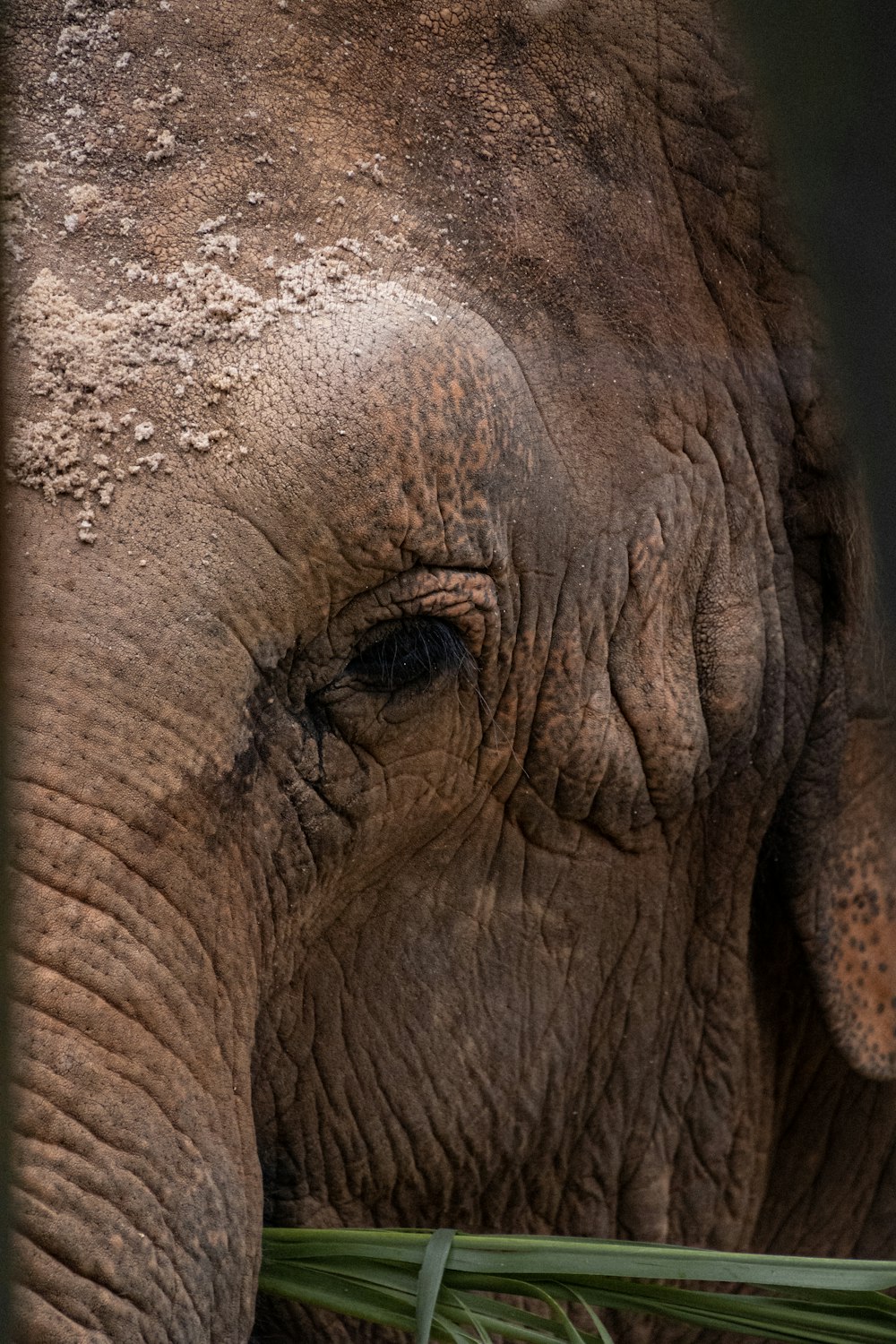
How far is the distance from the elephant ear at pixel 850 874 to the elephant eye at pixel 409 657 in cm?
59

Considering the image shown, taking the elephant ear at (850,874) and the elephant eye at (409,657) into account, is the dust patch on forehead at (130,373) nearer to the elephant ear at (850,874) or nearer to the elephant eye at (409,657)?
the elephant eye at (409,657)

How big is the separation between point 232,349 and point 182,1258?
837 mm

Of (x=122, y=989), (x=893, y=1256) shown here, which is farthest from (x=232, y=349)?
(x=893, y=1256)

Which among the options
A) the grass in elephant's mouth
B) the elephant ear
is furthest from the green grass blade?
the elephant ear

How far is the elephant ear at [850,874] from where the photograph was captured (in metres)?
2.10

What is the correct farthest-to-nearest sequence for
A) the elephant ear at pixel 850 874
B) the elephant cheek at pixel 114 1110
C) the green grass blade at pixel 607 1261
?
the elephant ear at pixel 850 874 < the green grass blade at pixel 607 1261 < the elephant cheek at pixel 114 1110

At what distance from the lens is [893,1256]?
2.59 meters

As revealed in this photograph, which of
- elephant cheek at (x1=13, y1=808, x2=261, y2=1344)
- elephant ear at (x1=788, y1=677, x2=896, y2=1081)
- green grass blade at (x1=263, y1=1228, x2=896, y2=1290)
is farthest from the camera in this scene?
elephant ear at (x1=788, y1=677, x2=896, y2=1081)

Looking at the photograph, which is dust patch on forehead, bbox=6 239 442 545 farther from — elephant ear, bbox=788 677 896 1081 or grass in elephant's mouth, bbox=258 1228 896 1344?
elephant ear, bbox=788 677 896 1081

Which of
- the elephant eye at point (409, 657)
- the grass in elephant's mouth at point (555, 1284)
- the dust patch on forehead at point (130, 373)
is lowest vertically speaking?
the grass in elephant's mouth at point (555, 1284)

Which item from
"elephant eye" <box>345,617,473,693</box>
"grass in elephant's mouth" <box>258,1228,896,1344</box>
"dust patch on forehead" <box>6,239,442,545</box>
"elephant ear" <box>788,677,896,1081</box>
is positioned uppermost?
"dust patch on forehead" <box>6,239,442,545</box>

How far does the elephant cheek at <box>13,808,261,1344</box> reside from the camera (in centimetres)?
141

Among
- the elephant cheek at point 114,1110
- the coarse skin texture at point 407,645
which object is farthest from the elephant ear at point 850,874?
the elephant cheek at point 114,1110

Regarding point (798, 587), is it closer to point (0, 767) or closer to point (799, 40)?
point (799, 40)
